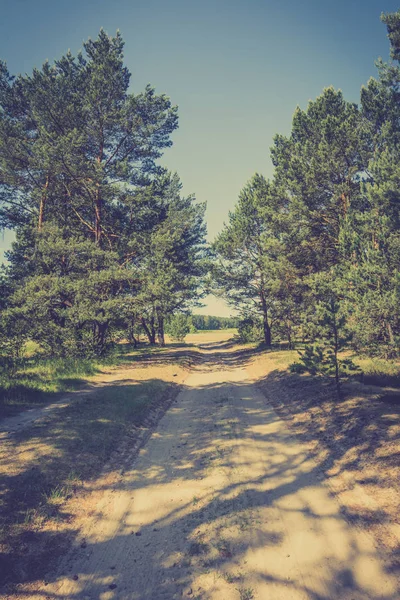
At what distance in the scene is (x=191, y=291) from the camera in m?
28.9

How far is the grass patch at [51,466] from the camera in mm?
4219

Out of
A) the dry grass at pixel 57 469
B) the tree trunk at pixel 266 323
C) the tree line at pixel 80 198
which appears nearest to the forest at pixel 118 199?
the tree line at pixel 80 198

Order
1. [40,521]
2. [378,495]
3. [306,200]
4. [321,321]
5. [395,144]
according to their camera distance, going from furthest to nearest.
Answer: [306,200] → [395,144] → [321,321] → [378,495] → [40,521]

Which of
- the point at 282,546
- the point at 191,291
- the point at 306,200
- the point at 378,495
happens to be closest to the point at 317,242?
the point at 306,200

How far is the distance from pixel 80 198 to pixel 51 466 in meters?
19.0

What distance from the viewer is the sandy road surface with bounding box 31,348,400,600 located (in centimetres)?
347

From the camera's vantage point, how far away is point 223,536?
13.8 feet

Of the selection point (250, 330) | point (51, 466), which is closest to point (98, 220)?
point (51, 466)

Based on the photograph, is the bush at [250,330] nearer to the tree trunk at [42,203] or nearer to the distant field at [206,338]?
the distant field at [206,338]

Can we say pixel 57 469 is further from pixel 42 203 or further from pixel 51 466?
pixel 42 203

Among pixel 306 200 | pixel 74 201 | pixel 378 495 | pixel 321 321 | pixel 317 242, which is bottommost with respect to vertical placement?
pixel 378 495

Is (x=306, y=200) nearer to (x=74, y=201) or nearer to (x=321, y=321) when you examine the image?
(x=321, y=321)

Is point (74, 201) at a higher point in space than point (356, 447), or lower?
higher

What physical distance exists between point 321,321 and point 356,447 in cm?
468
